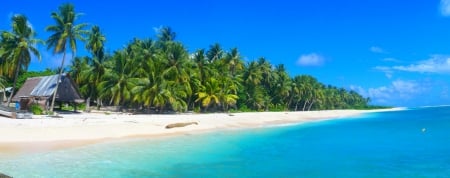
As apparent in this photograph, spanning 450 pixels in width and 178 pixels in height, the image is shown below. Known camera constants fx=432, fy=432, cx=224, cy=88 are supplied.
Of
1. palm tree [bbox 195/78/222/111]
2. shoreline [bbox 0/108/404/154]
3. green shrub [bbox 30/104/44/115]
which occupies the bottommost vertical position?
shoreline [bbox 0/108/404/154]

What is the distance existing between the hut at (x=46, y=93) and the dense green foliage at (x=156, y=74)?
3.06m

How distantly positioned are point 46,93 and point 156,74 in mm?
13362

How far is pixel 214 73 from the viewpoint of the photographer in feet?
177

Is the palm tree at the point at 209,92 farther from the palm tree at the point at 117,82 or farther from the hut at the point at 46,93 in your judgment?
the hut at the point at 46,93

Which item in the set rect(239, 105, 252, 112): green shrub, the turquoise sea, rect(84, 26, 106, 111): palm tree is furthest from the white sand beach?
rect(239, 105, 252, 112): green shrub

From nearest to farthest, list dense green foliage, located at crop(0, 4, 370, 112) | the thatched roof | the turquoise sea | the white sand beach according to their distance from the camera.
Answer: the turquoise sea < the white sand beach < the thatched roof < dense green foliage, located at crop(0, 4, 370, 112)

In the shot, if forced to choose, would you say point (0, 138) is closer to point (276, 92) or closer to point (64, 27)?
point (64, 27)

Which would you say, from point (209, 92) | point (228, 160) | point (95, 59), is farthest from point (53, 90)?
point (228, 160)

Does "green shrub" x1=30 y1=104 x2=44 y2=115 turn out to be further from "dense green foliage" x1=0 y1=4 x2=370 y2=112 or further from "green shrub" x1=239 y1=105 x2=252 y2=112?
"green shrub" x1=239 y1=105 x2=252 y2=112

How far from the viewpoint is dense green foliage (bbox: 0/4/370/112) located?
41134 mm

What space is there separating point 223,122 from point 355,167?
22.5 metres

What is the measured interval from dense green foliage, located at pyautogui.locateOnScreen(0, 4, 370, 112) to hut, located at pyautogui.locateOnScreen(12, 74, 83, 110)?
10.0ft

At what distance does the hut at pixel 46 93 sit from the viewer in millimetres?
35156

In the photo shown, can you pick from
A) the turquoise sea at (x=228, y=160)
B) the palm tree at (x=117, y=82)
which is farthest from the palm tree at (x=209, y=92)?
the turquoise sea at (x=228, y=160)
